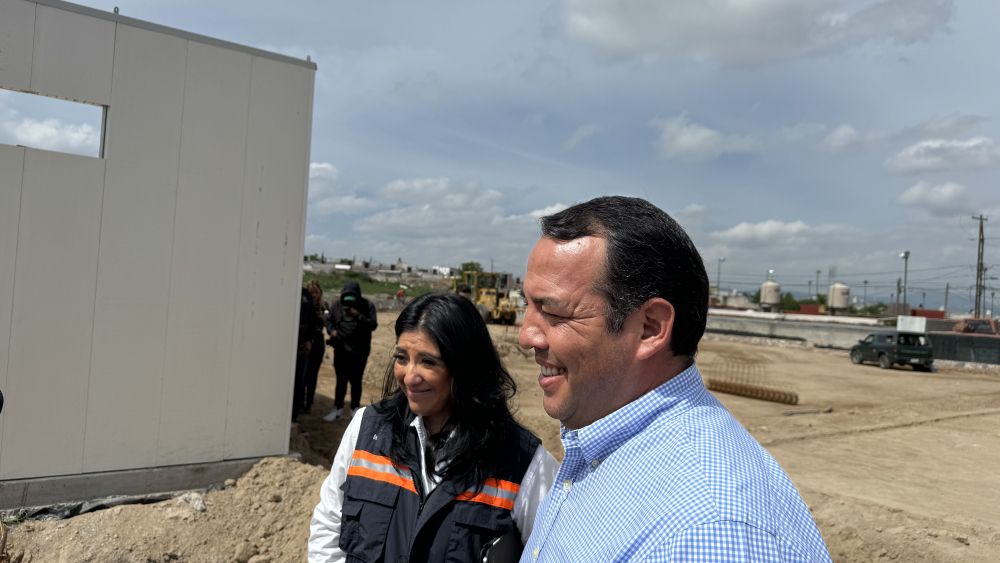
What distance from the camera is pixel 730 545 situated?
92 cm

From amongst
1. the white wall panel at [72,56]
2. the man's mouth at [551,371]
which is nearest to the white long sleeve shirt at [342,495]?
the man's mouth at [551,371]

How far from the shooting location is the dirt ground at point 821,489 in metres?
5.07

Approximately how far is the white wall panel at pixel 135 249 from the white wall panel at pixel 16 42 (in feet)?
1.85

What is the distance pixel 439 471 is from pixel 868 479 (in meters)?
8.77

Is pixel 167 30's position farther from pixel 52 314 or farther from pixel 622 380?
pixel 622 380

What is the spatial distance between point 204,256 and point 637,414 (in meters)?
5.22

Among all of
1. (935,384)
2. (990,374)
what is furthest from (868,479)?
(990,374)

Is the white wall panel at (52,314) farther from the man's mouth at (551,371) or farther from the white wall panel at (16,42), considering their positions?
the man's mouth at (551,371)

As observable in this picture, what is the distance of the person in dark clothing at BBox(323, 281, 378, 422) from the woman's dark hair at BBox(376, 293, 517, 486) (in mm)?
6000

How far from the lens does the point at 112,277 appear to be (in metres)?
5.27

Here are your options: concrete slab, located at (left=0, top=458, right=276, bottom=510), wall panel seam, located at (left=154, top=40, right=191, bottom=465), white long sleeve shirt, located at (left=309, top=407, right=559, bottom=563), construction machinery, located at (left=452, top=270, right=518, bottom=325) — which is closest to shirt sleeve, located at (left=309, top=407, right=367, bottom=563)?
white long sleeve shirt, located at (left=309, top=407, right=559, bottom=563)

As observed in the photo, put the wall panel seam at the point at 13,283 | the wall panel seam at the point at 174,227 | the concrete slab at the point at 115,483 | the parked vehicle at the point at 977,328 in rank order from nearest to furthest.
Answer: the wall panel seam at the point at 13,283 → the concrete slab at the point at 115,483 → the wall panel seam at the point at 174,227 → the parked vehicle at the point at 977,328

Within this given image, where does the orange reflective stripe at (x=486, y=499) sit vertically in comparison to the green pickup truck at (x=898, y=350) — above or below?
above

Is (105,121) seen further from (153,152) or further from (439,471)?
(439,471)
